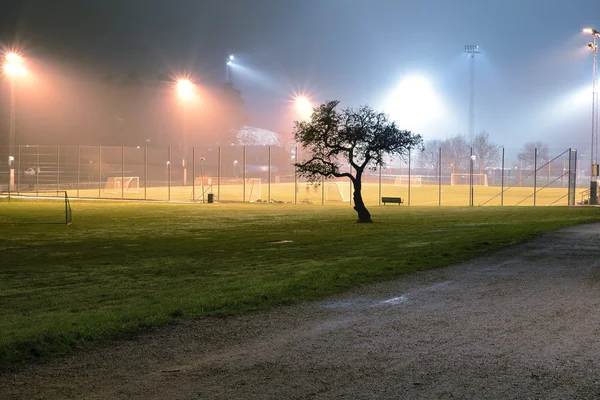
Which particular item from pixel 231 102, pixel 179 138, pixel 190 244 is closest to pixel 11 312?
pixel 190 244

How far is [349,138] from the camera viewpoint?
103 ft

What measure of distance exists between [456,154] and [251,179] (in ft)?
166

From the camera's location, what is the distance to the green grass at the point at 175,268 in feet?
29.6

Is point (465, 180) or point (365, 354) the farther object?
point (465, 180)

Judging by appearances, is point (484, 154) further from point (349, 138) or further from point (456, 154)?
point (349, 138)

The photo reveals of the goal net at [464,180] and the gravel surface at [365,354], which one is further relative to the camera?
the goal net at [464,180]

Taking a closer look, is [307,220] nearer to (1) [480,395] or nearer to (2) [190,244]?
(2) [190,244]

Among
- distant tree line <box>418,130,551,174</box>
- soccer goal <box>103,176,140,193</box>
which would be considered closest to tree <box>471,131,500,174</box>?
distant tree line <box>418,130,551,174</box>

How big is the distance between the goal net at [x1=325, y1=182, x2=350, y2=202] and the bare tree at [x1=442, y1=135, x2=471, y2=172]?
97.4ft

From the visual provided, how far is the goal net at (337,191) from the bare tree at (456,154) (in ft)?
97.4

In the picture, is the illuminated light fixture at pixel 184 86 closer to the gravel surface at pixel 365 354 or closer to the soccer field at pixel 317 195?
the soccer field at pixel 317 195

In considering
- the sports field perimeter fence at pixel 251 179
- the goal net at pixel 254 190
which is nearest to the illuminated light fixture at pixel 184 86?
the sports field perimeter fence at pixel 251 179

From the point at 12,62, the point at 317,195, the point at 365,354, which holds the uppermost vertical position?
the point at 12,62

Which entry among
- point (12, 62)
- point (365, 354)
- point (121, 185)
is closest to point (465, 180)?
point (121, 185)
